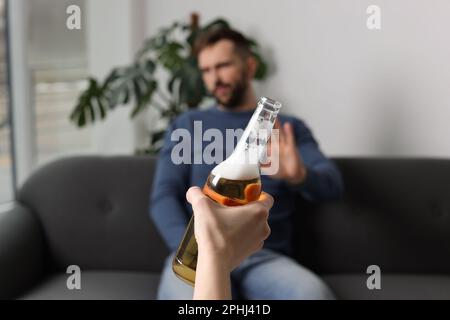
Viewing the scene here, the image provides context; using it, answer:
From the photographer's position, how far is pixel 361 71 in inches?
54.9

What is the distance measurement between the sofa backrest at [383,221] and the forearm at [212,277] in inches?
39.2

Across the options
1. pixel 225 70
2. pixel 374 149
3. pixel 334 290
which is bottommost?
pixel 334 290

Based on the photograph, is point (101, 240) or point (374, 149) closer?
point (101, 240)

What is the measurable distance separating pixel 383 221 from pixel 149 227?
1.88ft

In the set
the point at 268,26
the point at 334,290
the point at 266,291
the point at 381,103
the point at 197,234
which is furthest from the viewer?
the point at 268,26

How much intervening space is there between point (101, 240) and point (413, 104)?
83 centimetres

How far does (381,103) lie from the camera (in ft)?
4.54

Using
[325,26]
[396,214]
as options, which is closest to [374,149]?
[396,214]

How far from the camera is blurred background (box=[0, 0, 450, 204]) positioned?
3.98 feet

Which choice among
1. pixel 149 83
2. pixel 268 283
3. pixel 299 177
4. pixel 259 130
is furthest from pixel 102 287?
pixel 259 130

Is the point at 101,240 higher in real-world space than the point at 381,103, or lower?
lower

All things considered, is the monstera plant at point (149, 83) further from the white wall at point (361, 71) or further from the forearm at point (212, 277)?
the forearm at point (212, 277)

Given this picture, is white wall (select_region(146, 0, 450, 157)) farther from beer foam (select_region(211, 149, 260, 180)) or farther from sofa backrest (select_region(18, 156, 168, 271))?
beer foam (select_region(211, 149, 260, 180))

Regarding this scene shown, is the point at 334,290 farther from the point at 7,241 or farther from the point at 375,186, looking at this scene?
the point at 7,241
